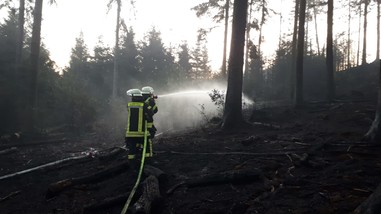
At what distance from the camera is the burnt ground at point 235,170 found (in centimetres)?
526

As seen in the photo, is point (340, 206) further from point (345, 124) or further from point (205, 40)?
point (205, 40)

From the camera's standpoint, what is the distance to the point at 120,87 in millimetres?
35156

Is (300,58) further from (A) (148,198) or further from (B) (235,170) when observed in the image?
(A) (148,198)

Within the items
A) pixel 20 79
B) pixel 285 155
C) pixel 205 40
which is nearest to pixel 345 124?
pixel 285 155

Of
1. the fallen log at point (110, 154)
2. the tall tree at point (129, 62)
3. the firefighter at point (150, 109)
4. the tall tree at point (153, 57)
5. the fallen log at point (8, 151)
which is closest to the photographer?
the firefighter at point (150, 109)

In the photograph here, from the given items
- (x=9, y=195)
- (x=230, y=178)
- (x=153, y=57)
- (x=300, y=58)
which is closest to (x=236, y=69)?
(x=300, y=58)

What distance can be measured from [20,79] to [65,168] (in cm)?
1082

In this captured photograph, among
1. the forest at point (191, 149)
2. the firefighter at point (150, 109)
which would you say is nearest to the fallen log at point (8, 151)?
the forest at point (191, 149)

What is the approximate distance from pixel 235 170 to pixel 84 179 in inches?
140

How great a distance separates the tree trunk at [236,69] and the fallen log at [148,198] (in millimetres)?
7144

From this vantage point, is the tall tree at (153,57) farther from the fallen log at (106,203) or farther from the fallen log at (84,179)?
the fallen log at (106,203)

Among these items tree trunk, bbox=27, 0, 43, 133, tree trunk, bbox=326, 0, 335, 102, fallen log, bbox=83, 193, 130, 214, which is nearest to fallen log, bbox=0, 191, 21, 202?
fallen log, bbox=83, 193, 130, 214

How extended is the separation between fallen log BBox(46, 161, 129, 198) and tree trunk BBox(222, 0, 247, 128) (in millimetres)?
5908

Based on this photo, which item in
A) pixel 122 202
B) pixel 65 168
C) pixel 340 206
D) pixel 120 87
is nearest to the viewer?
pixel 340 206
